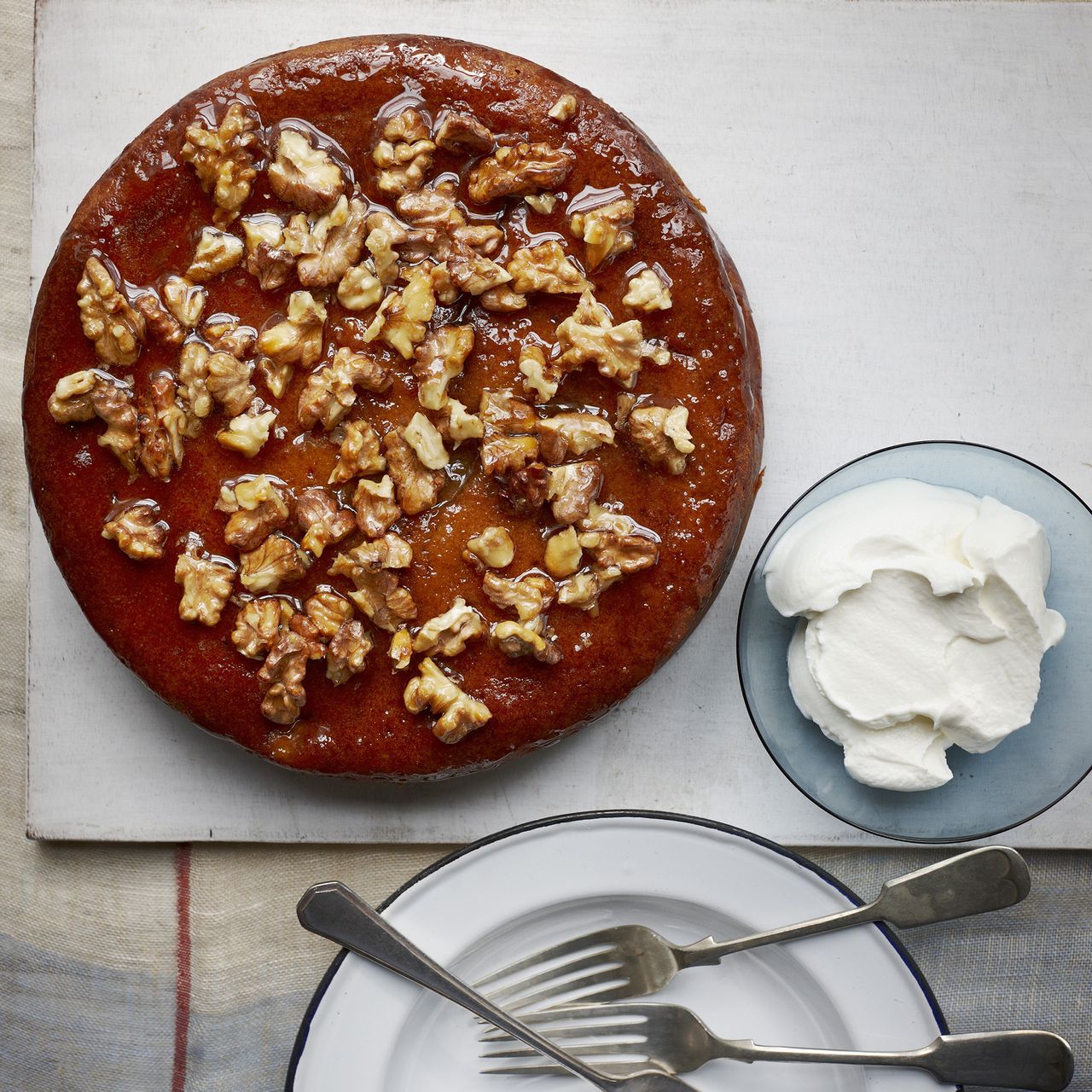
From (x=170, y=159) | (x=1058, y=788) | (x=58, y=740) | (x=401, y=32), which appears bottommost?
(x=58, y=740)

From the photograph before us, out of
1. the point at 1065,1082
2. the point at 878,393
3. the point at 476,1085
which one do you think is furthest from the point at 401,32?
the point at 1065,1082

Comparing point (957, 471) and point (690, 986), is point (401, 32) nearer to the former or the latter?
point (957, 471)

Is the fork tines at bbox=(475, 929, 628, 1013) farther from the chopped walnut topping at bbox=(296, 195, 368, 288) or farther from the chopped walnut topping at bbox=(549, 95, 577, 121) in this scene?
the chopped walnut topping at bbox=(549, 95, 577, 121)

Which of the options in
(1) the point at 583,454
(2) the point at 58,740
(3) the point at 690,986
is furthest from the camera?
(2) the point at 58,740

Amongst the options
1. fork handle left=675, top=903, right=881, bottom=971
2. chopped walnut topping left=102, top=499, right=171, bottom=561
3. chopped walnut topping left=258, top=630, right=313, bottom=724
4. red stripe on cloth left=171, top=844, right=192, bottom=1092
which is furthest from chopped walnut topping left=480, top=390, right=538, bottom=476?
red stripe on cloth left=171, top=844, right=192, bottom=1092

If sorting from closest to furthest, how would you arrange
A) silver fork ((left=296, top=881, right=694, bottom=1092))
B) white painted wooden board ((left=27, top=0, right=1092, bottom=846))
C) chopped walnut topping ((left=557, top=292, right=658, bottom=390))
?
chopped walnut topping ((left=557, top=292, right=658, bottom=390)), silver fork ((left=296, top=881, right=694, bottom=1092)), white painted wooden board ((left=27, top=0, right=1092, bottom=846))

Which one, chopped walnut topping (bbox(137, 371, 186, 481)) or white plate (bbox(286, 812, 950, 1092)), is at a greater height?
chopped walnut topping (bbox(137, 371, 186, 481))
